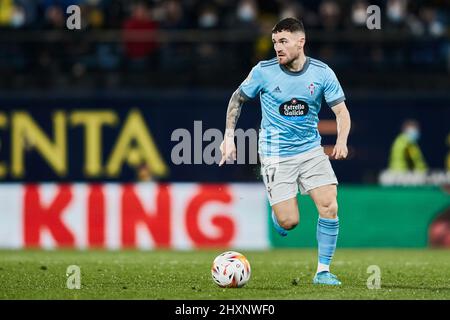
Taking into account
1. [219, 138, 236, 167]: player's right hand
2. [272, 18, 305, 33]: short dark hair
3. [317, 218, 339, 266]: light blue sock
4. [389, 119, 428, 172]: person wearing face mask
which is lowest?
[389, 119, 428, 172]: person wearing face mask

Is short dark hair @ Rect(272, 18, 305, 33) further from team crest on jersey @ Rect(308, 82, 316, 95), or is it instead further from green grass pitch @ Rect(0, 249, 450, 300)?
green grass pitch @ Rect(0, 249, 450, 300)

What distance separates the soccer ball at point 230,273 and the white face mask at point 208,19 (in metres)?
12.6

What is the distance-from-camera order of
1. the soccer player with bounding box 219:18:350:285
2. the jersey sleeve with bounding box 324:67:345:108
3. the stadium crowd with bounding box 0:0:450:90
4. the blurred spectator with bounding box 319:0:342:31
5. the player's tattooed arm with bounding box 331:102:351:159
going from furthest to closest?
the blurred spectator with bounding box 319:0:342:31 < the stadium crowd with bounding box 0:0:450:90 < the jersey sleeve with bounding box 324:67:345:108 < the soccer player with bounding box 219:18:350:285 < the player's tattooed arm with bounding box 331:102:351:159

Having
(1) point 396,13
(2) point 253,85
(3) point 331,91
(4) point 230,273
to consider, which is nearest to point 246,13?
(1) point 396,13

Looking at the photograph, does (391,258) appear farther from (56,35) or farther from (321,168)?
(56,35)

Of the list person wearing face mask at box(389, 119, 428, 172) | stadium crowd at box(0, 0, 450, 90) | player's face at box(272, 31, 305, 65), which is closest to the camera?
player's face at box(272, 31, 305, 65)

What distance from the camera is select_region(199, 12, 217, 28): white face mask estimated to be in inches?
931

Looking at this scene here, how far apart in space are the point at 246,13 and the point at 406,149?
4.40 meters

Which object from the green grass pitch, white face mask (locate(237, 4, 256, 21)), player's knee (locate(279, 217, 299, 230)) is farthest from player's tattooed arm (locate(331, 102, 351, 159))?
white face mask (locate(237, 4, 256, 21))

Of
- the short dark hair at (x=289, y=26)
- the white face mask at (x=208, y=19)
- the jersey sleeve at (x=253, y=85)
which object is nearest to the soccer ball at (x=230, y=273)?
the jersey sleeve at (x=253, y=85)

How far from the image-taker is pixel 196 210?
66.2ft

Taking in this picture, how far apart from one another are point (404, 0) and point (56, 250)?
10.00 m

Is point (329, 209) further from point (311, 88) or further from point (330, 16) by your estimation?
point (330, 16)

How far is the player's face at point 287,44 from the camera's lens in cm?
1161
